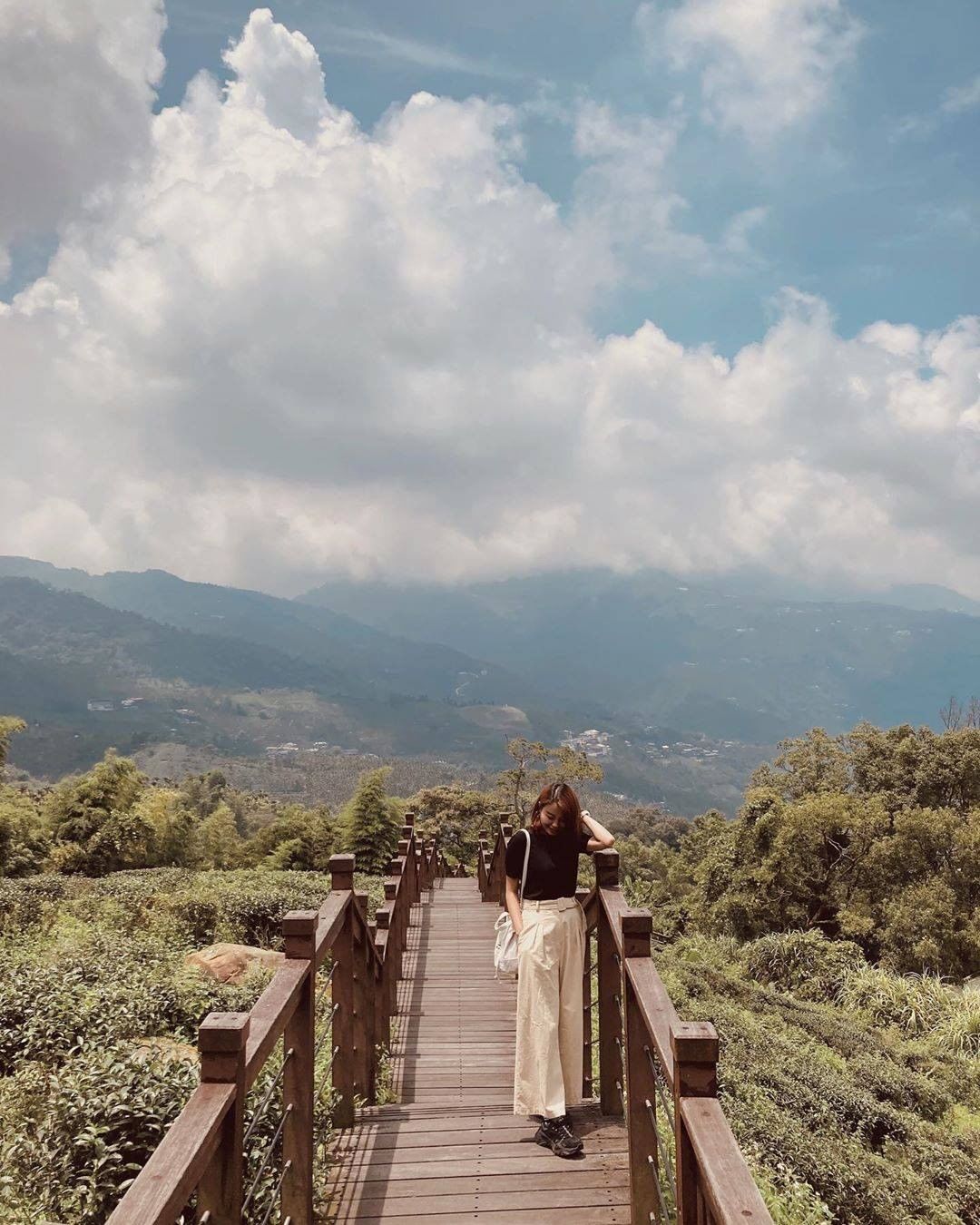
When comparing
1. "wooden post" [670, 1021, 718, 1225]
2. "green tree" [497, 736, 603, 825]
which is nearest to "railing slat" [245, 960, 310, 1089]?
"wooden post" [670, 1021, 718, 1225]

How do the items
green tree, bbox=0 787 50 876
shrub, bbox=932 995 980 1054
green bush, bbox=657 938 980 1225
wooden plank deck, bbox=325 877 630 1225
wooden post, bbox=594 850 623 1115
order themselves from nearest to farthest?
wooden plank deck, bbox=325 877 630 1225
wooden post, bbox=594 850 623 1115
green bush, bbox=657 938 980 1225
shrub, bbox=932 995 980 1054
green tree, bbox=0 787 50 876

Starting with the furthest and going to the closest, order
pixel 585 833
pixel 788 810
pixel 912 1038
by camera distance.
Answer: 1. pixel 788 810
2. pixel 912 1038
3. pixel 585 833

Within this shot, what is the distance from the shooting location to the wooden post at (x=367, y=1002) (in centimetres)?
424

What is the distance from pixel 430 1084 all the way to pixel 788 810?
1723 centimetres

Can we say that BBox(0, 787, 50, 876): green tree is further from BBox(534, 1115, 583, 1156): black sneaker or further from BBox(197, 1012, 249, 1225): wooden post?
BBox(197, 1012, 249, 1225): wooden post

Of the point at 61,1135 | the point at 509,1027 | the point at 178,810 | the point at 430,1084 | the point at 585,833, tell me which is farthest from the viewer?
the point at 178,810

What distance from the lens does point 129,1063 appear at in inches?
133

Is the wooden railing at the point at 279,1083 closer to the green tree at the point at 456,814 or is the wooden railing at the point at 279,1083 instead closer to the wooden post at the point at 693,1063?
the wooden post at the point at 693,1063

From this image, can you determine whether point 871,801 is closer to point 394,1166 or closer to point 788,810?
point 788,810

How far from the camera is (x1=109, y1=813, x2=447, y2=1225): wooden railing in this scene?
172cm

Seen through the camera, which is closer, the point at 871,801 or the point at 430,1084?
the point at 430,1084

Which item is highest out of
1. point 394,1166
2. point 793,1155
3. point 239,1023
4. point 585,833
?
point 585,833

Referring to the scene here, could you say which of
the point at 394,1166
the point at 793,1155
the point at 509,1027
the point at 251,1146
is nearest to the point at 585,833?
the point at 394,1166

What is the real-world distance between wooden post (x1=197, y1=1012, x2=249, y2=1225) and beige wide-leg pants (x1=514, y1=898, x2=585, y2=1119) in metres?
1.72
